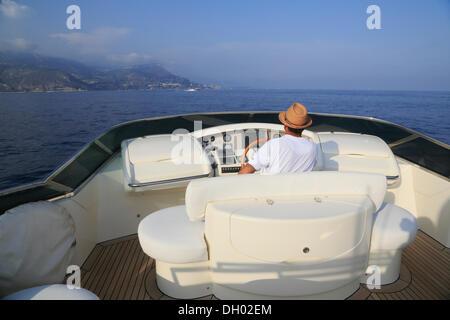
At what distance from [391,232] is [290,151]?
0.70m

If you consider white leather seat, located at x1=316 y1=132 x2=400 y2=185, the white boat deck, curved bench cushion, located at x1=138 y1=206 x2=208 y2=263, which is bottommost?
the white boat deck

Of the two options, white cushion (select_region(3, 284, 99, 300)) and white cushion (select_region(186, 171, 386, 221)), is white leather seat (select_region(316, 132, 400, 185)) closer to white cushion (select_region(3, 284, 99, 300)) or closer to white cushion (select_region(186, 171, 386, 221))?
white cushion (select_region(186, 171, 386, 221))

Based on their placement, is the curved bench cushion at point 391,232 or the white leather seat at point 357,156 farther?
the white leather seat at point 357,156

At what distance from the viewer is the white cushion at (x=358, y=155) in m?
2.79

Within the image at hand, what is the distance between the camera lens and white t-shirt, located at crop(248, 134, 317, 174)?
71.7 inches

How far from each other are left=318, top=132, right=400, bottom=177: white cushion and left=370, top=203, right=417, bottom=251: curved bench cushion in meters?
1.07

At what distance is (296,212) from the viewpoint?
140 centimetres

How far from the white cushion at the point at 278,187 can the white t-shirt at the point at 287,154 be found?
12.6 inches

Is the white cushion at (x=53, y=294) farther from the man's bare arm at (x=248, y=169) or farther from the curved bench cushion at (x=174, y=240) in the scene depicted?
the man's bare arm at (x=248, y=169)

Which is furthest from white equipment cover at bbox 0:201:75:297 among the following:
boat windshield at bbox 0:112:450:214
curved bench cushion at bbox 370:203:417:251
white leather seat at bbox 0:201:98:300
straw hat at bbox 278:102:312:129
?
curved bench cushion at bbox 370:203:417:251

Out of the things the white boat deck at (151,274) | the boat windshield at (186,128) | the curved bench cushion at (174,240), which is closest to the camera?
the curved bench cushion at (174,240)

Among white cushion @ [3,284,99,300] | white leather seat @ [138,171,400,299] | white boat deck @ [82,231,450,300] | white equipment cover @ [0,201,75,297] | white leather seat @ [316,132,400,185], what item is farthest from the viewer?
white leather seat @ [316,132,400,185]

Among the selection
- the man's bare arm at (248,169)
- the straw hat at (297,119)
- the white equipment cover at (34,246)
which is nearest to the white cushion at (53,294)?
the white equipment cover at (34,246)
